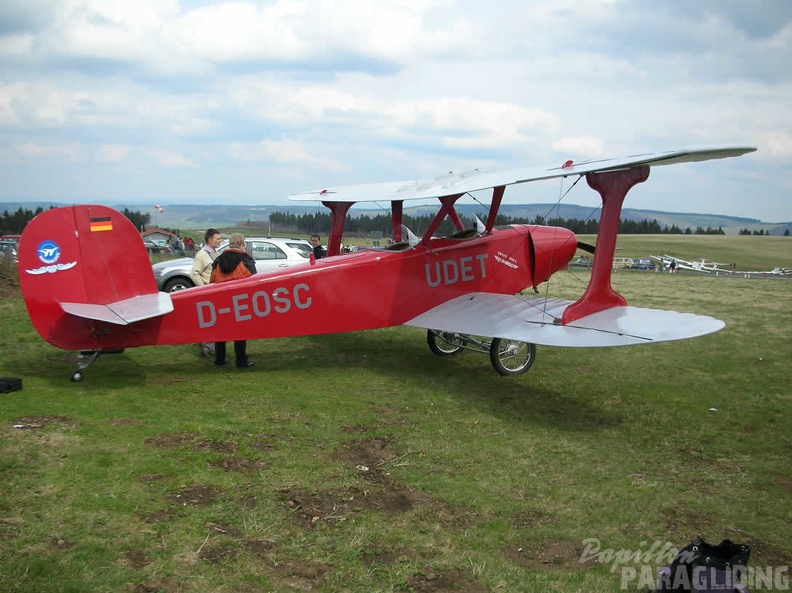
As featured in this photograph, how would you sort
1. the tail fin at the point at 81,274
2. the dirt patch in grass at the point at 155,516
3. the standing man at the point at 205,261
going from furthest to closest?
the standing man at the point at 205,261
the tail fin at the point at 81,274
the dirt patch in grass at the point at 155,516

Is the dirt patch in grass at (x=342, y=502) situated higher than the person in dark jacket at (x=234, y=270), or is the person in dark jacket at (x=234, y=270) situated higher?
the person in dark jacket at (x=234, y=270)

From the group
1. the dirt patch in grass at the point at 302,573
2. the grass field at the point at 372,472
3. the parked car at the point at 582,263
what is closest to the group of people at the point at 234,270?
the grass field at the point at 372,472

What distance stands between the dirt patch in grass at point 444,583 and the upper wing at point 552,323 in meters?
3.46

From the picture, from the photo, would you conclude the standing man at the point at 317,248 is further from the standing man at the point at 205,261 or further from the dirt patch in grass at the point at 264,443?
the dirt patch in grass at the point at 264,443

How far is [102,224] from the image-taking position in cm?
706

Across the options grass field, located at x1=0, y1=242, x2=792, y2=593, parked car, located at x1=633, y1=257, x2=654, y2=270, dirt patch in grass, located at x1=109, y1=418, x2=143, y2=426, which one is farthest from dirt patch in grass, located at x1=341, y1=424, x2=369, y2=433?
parked car, located at x1=633, y1=257, x2=654, y2=270

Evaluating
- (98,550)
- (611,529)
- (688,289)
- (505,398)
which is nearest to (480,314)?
(505,398)

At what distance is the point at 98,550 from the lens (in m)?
3.71

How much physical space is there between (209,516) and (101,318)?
317cm

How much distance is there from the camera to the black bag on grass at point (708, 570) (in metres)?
3.02

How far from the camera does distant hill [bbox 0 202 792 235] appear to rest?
981 centimetres

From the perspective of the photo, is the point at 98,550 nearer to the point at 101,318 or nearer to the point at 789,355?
the point at 101,318

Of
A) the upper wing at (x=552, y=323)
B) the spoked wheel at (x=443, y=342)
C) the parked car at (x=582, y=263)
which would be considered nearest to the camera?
the upper wing at (x=552, y=323)

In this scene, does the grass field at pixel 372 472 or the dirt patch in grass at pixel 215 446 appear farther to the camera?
the dirt patch in grass at pixel 215 446
